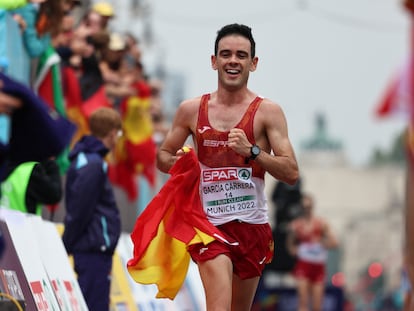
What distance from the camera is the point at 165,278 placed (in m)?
9.81

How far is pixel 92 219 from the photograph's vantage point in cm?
1123

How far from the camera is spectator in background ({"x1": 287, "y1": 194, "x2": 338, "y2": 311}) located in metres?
23.5

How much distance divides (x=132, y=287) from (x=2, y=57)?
2786 millimetres

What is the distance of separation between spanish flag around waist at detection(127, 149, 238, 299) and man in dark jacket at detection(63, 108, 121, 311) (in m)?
1.42

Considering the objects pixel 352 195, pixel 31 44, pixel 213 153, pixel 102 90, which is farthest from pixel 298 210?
pixel 352 195

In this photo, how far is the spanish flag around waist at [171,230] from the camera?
31.0 feet

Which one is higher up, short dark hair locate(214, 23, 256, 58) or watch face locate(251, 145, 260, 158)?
A: short dark hair locate(214, 23, 256, 58)

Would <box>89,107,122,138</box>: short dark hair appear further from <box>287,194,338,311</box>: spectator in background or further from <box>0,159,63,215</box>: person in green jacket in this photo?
<box>287,194,338,311</box>: spectator in background

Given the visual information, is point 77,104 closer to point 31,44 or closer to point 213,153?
point 31,44

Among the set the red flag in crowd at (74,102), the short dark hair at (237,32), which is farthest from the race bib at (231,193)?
the red flag in crowd at (74,102)

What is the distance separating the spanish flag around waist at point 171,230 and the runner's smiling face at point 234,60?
22.1 inches

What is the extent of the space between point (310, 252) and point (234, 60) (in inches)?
588

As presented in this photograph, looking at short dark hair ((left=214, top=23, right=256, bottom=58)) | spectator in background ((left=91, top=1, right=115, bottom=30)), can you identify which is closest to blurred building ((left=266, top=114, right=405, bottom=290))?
spectator in background ((left=91, top=1, right=115, bottom=30))

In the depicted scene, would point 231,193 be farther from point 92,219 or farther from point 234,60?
point 92,219
